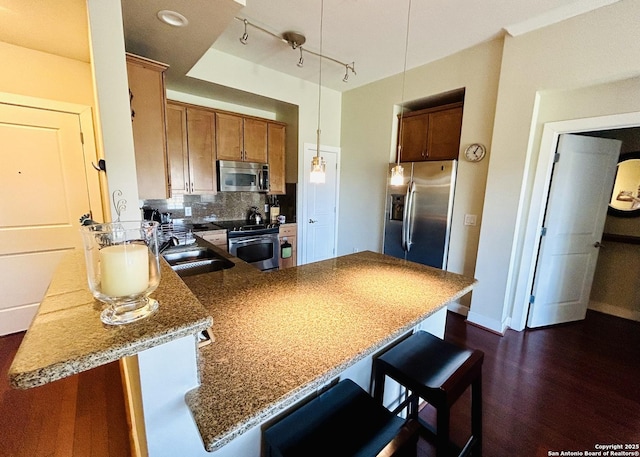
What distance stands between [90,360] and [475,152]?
10.8ft

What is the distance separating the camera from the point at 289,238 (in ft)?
12.8

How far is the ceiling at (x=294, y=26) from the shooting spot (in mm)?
1720

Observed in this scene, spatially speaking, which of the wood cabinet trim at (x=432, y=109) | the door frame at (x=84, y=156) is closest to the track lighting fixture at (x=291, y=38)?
the wood cabinet trim at (x=432, y=109)

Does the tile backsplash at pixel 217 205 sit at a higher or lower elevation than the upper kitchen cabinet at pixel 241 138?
lower


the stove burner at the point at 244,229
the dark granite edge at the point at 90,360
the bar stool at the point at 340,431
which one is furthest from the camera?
the stove burner at the point at 244,229

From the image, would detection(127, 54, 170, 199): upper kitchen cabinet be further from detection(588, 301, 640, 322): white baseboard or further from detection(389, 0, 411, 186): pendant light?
detection(588, 301, 640, 322): white baseboard

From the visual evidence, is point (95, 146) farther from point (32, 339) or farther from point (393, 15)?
point (393, 15)

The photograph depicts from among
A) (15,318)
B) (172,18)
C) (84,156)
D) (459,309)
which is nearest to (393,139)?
(459,309)

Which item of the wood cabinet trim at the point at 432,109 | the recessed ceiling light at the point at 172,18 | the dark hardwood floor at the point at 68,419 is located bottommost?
the dark hardwood floor at the point at 68,419

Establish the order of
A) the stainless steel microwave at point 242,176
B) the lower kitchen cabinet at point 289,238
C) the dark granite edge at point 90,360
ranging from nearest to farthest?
the dark granite edge at point 90,360 → the stainless steel microwave at point 242,176 → the lower kitchen cabinet at point 289,238

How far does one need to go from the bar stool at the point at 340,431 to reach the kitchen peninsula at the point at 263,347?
84 mm

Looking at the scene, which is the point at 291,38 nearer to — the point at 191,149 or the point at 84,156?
the point at 191,149

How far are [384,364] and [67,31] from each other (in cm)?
308

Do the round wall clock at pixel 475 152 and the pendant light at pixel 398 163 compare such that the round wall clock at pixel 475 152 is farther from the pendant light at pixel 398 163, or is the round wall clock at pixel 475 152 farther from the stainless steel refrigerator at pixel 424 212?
the pendant light at pixel 398 163
